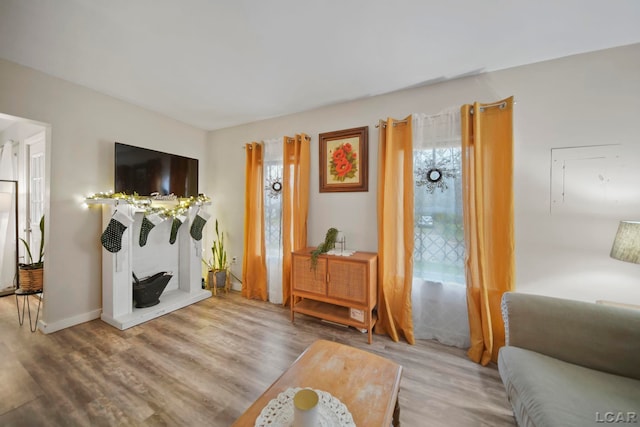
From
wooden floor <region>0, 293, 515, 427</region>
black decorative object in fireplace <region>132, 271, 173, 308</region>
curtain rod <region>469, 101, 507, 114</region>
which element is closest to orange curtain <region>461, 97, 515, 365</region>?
A: curtain rod <region>469, 101, 507, 114</region>

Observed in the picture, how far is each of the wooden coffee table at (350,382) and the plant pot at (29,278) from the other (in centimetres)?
307

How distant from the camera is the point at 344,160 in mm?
2611

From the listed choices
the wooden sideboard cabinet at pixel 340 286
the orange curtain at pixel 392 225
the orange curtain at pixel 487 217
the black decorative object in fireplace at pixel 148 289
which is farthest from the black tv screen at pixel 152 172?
the orange curtain at pixel 487 217

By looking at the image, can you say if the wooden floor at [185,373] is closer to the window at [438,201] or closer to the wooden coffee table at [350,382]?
the wooden coffee table at [350,382]

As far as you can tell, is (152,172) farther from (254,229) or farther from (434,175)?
(434,175)

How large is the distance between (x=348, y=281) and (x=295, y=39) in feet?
6.73

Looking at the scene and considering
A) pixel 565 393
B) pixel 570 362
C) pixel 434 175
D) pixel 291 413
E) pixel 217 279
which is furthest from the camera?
pixel 217 279

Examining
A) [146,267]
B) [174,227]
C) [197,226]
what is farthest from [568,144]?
[146,267]

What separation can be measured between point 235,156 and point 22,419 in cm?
298

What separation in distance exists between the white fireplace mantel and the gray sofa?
3.22 metres

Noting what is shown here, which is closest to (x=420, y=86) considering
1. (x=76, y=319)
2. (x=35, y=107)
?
(x=35, y=107)

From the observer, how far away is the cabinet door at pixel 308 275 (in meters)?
2.33

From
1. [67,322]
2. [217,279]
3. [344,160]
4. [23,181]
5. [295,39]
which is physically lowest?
[67,322]

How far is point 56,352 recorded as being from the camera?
1.93 meters
